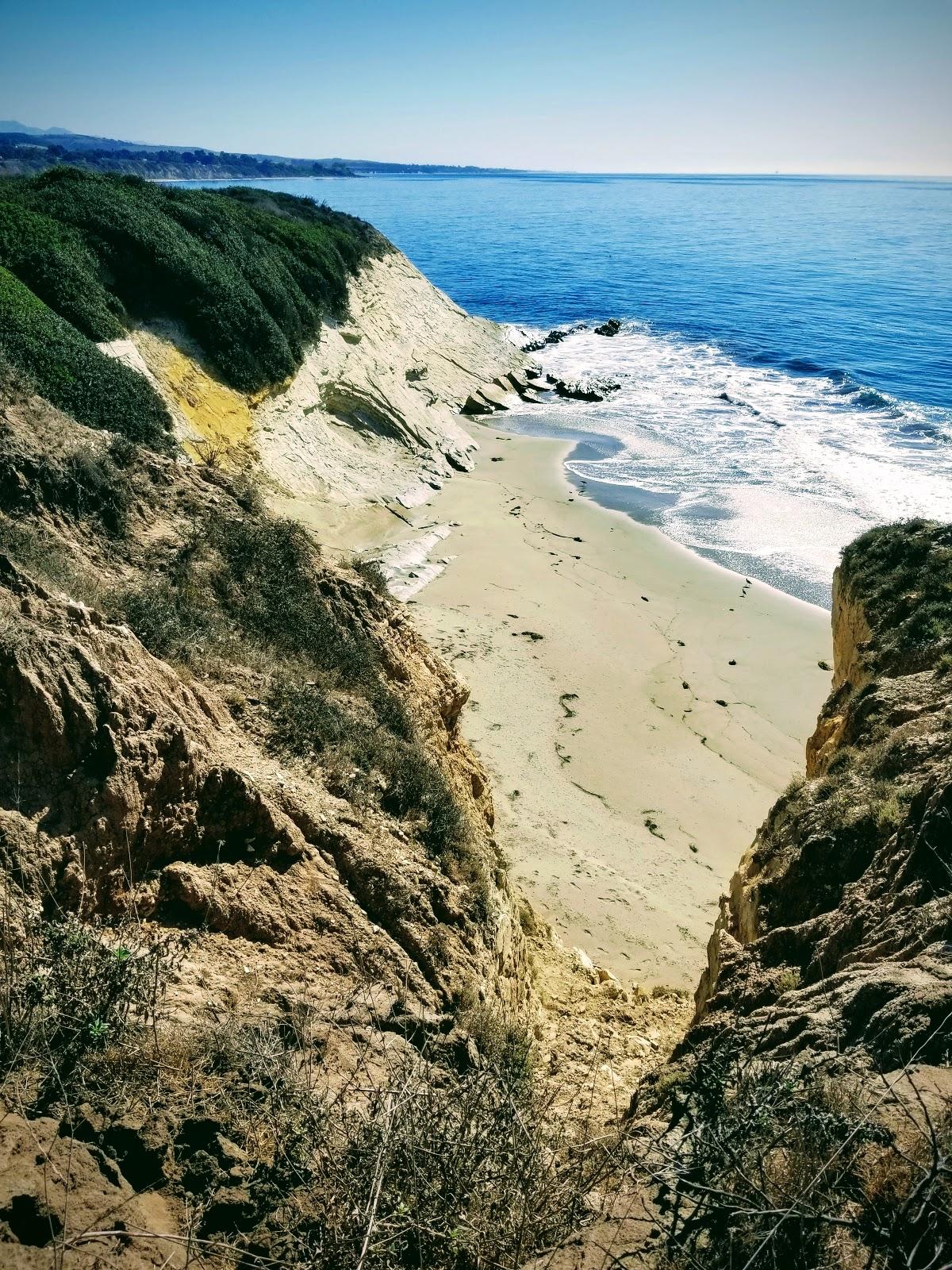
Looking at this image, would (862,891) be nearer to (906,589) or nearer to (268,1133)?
(268,1133)

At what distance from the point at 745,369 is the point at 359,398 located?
24.4m

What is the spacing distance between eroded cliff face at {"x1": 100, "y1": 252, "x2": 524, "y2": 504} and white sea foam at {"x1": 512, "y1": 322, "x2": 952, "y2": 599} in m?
4.43

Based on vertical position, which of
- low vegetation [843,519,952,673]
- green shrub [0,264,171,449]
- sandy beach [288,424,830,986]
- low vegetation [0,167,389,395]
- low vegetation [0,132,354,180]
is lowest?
sandy beach [288,424,830,986]

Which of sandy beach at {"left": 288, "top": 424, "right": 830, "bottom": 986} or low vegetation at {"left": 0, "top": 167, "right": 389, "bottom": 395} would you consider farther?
low vegetation at {"left": 0, "top": 167, "right": 389, "bottom": 395}

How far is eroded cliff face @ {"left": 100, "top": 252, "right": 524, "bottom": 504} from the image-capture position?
17719mm

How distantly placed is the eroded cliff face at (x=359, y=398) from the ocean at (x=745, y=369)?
423 cm

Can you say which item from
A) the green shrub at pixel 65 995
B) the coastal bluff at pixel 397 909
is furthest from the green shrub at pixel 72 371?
the green shrub at pixel 65 995

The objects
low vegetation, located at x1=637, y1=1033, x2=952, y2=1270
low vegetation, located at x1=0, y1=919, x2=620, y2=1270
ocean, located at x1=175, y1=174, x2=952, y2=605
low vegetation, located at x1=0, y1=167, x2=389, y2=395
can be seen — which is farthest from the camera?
ocean, located at x1=175, y1=174, x2=952, y2=605

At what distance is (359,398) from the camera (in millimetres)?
23688

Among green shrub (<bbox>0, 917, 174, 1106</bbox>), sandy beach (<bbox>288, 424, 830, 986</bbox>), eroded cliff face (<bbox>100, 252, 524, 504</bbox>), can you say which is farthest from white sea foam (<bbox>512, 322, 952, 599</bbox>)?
green shrub (<bbox>0, 917, 174, 1106</bbox>)

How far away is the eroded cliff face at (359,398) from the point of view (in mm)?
17719

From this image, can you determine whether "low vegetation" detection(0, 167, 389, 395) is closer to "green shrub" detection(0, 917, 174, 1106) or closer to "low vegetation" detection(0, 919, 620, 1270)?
"green shrub" detection(0, 917, 174, 1106)

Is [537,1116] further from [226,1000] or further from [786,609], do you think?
[786,609]

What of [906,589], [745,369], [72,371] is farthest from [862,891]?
[745,369]
